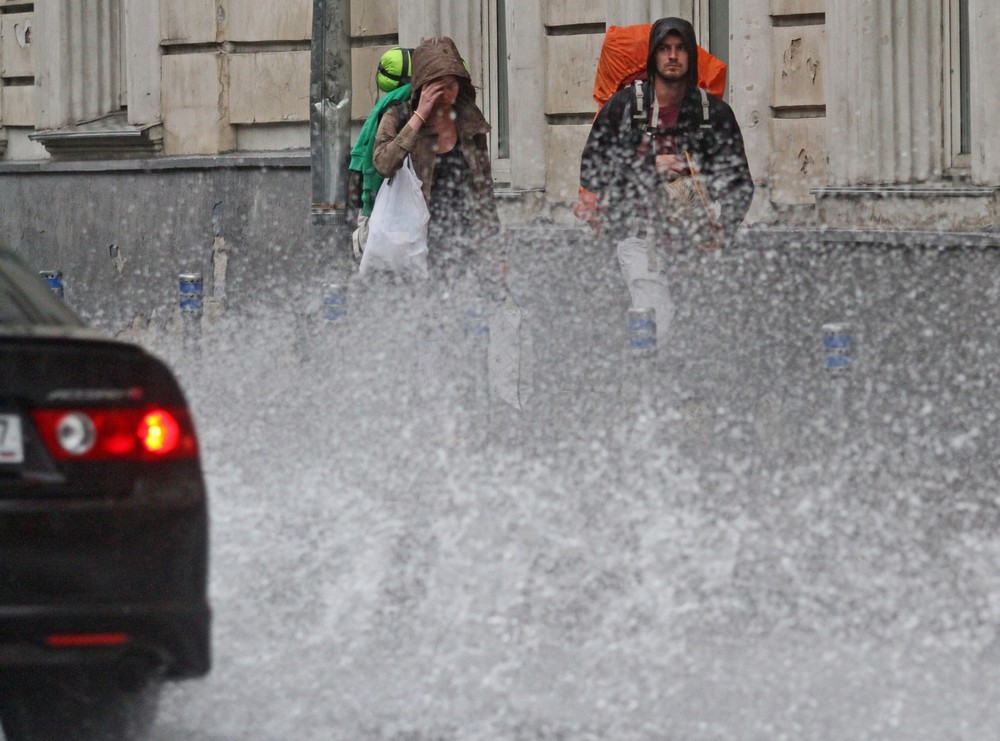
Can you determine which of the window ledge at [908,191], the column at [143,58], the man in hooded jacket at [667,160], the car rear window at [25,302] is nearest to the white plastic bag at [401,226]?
the man in hooded jacket at [667,160]

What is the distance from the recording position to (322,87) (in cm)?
1143

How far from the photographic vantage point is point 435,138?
31.8 feet

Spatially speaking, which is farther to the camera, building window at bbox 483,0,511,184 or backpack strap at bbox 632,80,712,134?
building window at bbox 483,0,511,184

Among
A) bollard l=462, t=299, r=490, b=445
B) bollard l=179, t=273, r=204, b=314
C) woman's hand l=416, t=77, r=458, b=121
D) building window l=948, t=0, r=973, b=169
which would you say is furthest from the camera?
bollard l=179, t=273, r=204, b=314

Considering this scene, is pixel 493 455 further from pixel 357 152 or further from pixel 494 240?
pixel 357 152

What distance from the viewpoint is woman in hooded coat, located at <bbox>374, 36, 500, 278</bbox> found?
956 cm

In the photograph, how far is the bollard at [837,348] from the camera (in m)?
7.58

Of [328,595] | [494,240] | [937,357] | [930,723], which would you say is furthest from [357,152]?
[930,723]

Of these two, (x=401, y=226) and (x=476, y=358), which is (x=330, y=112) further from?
(x=476, y=358)

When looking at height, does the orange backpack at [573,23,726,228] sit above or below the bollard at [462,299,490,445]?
above

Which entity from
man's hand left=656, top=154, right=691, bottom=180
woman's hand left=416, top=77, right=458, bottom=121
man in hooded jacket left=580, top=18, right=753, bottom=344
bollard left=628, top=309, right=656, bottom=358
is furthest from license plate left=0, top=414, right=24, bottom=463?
woman's hand left=416, top=77, right=458, bottom=121

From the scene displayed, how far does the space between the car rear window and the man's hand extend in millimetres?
4521

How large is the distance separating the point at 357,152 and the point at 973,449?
3663 millimetres

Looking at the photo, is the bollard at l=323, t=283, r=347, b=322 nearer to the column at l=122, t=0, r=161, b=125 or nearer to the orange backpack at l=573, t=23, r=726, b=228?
the orange backpack at l=573, t=23, r=726, b=228
